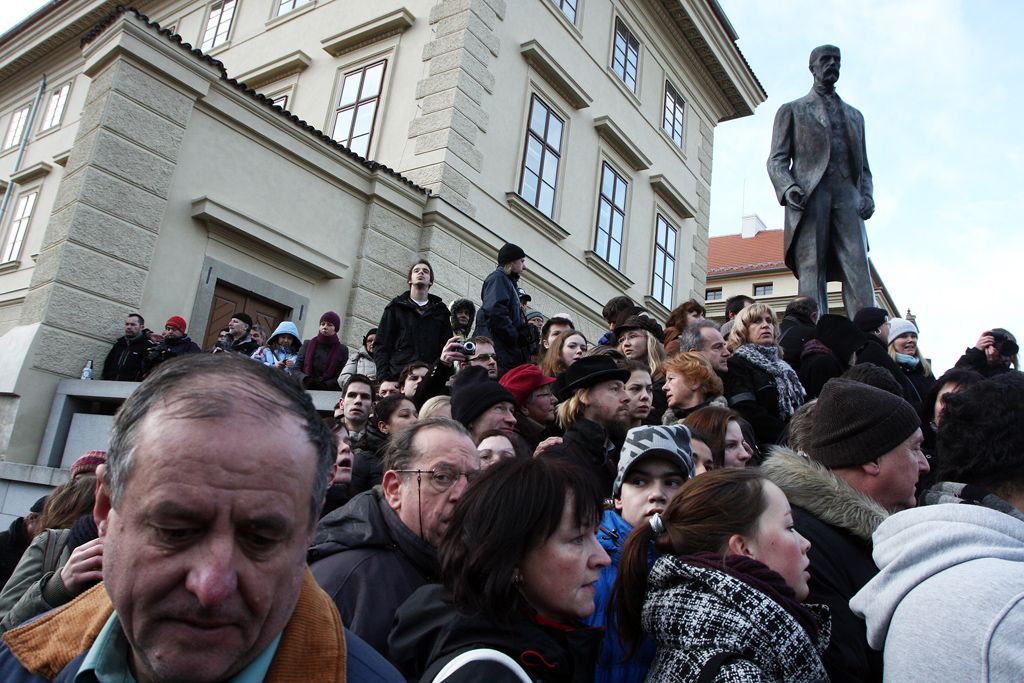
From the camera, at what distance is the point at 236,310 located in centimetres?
1061

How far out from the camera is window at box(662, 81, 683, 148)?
19.9 metres

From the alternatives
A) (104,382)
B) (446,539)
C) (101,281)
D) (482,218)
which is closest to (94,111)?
(101,281)

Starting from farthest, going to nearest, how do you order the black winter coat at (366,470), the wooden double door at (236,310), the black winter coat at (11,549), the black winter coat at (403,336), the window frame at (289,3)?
the window frame at (289,3) < the wooden double door at (236,310) < the black winter coat at (403,336) < the black winter coat at (366,470) < the black winter coat at (11,549)

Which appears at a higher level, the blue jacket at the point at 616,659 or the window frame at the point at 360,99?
the window frame at the point at 360,99

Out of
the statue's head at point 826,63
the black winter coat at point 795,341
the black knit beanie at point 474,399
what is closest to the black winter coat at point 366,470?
the black knit beanie at point 474,399

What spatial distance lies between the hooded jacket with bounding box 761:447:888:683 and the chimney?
48828 mm

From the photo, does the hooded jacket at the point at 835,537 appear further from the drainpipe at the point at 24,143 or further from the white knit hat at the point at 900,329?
the drainpipe at the point at 24,143

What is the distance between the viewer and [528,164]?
586 inches

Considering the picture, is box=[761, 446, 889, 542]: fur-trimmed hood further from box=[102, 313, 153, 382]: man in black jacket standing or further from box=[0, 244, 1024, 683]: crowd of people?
box=[102, 313, 153, 382]: man in black jacket standing

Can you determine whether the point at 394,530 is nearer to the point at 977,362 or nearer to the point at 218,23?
the point at 977,362

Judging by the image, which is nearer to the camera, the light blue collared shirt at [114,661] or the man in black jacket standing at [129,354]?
the light blue collared shirt at [114,661]

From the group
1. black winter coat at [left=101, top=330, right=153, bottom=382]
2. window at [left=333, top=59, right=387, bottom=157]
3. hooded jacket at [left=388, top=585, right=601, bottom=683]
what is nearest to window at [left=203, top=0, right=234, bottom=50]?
window at [left=333, top=59, right=387, bottom=157]

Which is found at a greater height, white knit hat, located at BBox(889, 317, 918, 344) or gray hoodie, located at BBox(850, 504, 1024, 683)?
white knit hat, located at BBox(889, 317, 918, 344)

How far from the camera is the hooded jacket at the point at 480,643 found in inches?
71.9
